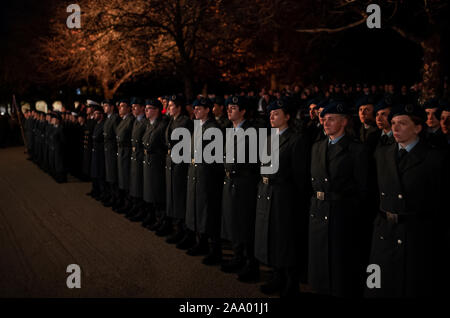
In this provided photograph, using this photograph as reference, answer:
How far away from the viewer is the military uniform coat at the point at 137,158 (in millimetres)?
8438

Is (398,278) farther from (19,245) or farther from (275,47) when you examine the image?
(275,47)

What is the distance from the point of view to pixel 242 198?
5.86 meters

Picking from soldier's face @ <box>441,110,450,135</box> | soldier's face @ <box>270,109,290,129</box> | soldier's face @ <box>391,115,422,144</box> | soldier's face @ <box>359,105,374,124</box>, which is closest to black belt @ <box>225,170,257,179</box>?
soldier's face @ <box>270,109,290,129</box>

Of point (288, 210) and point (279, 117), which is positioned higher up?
point (279, 117)

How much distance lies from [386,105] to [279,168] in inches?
63.5

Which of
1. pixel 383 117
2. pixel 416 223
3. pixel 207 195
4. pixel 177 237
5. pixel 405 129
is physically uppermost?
pixel 383 117

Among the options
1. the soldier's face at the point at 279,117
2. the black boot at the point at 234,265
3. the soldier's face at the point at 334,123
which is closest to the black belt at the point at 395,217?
the soldier's face at the point at 334,123

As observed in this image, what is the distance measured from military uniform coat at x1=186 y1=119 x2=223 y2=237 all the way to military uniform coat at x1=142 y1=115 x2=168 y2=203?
4.77 ft

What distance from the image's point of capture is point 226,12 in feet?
53.6

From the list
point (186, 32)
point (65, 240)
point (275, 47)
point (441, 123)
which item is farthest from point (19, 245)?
point (275, 47)

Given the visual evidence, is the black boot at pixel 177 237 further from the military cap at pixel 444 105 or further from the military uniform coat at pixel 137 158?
the military cap at pixel 444 105

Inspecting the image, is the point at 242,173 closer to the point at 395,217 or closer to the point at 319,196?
the point at 319,196

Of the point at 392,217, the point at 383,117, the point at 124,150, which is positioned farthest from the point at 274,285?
the point at 124,150

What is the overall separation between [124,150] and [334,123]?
5614 mm
